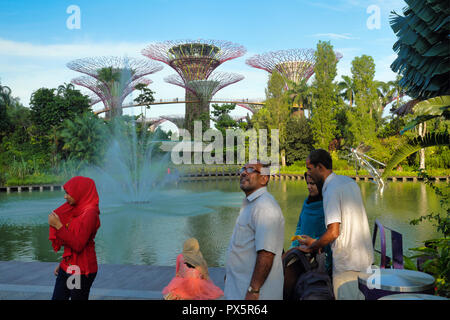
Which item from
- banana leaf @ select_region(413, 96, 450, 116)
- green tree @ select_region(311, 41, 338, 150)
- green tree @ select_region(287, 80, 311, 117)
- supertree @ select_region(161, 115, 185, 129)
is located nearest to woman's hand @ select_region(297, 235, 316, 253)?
banana leaf @ select_region(413, 96, 450, 116)

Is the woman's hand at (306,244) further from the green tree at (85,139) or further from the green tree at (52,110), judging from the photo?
the green tree at (52,110)

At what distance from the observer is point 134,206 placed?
1484 centimetres

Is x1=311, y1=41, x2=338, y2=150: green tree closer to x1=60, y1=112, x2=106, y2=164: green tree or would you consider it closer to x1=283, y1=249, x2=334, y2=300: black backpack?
x1=60, y1=112, x2=106, y2=164: green tree

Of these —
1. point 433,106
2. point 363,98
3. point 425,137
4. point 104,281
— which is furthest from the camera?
point 363,98

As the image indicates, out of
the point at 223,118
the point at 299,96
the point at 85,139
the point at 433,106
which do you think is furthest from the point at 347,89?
the point at 433,106

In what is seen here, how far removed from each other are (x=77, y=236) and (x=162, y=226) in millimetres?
8676

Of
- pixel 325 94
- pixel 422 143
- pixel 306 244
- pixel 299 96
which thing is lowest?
pixel 306 244

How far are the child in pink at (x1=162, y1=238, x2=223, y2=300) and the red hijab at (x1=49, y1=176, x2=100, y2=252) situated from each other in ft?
5.00

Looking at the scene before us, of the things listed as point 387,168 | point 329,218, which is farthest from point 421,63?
point 329,218

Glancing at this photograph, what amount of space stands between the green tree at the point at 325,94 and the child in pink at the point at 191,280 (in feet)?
121

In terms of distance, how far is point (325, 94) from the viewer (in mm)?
39531

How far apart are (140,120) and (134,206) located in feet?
87.3

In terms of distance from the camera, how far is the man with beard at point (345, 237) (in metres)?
2.39

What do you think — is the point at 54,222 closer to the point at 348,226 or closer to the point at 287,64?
the point at 348,226
